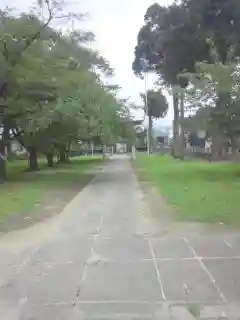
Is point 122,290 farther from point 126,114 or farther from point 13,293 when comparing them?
point 126,114

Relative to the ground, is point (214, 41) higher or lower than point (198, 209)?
higher

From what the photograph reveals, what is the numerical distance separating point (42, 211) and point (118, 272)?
8.01 meters

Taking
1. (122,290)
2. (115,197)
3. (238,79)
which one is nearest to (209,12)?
(238,79)

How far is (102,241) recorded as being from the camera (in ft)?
32.7

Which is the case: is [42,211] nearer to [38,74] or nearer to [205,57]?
[38,74]

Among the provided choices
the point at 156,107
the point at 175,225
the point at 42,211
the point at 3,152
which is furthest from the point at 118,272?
the point at 156,107

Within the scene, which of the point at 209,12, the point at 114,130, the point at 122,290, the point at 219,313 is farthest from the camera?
the point at 114,130

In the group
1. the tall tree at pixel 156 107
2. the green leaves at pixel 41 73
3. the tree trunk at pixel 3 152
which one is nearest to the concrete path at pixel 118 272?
the green leaves at pixel 41 73

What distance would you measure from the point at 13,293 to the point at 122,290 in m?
1.26

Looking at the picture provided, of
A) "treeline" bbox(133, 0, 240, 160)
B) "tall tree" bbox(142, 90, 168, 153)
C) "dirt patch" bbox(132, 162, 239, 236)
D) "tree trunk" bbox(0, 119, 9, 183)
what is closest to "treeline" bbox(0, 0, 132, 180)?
"tree trunk" bbox(0, 119, 9, 183)

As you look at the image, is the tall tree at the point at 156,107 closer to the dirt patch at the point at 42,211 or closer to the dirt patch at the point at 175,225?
the dirt patch at the point at 42,211

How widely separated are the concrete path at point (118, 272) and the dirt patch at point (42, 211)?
65 centimetres

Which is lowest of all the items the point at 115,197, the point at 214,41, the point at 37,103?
the point at 115,197

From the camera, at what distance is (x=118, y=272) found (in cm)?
738
